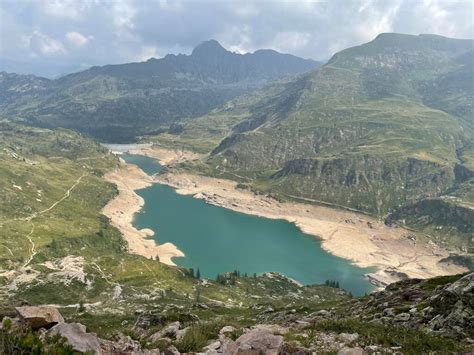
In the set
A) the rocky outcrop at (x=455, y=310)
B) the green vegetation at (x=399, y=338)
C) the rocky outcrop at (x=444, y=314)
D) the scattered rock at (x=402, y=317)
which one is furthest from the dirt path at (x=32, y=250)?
the rocky outcrop at (x=455, y=310)

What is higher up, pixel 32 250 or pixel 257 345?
pixel 257 345

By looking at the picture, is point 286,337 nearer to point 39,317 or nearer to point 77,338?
point 77,338

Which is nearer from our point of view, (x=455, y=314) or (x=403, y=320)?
(x=455, y=314)

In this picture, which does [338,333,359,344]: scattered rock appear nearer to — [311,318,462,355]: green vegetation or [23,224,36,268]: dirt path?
[311,318,462,355]: green vegetation

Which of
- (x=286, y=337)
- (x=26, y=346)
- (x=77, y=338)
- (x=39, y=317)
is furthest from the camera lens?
(x=286, y=337)

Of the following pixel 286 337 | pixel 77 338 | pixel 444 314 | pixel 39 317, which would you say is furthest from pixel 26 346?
pixel 444 314

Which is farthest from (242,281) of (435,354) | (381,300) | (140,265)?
(435,354)

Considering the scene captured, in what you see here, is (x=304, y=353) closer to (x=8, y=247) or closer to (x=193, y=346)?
(x=193, y=346)
